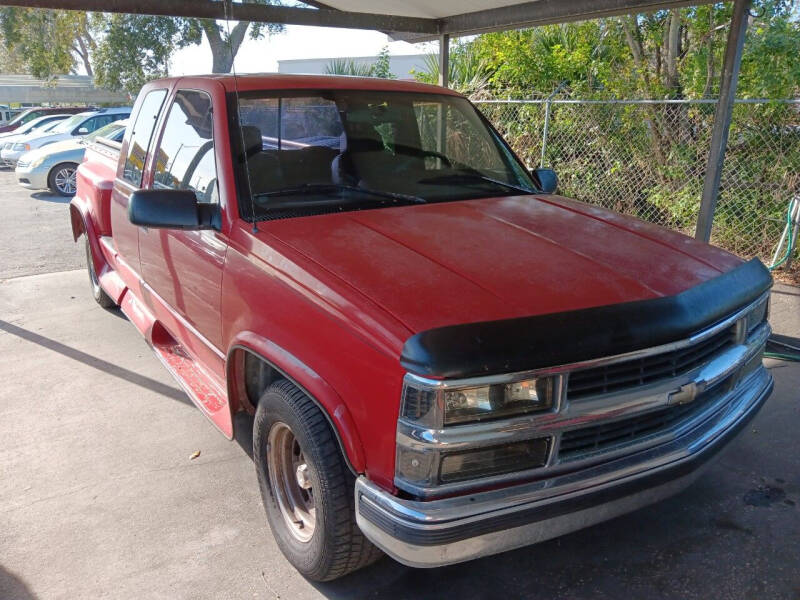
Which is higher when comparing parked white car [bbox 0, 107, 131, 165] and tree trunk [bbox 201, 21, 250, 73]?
tree trunk [bbox 201, 21, 250, 73]

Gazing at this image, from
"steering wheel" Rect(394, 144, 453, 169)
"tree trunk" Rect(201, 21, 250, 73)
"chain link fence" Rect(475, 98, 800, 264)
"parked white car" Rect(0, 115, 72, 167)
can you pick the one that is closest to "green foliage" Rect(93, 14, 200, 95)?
"tree trunk" Rect(201, 21, 250, 73)

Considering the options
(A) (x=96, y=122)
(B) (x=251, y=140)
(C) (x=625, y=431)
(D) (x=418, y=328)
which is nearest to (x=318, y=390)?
(D) (x=418, y=328)

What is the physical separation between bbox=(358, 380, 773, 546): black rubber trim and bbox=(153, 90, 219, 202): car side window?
182cm

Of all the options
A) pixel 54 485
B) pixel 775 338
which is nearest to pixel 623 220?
pixel 775 338

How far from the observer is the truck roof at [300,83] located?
3561 mm

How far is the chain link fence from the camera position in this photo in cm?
712

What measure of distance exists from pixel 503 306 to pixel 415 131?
197 cm

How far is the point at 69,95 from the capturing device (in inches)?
1387

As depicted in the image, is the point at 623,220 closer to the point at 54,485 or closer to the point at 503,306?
the point at 503,306

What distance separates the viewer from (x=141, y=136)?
4543 mm

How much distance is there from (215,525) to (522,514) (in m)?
1.70

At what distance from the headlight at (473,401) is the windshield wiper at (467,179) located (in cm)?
177

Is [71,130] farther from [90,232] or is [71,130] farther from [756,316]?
[756,316]

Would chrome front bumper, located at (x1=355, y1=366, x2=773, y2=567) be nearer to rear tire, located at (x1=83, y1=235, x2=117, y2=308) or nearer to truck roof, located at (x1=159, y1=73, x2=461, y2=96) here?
truck roof, located at (x1=159, y1=73, x2=461, y2=96)
